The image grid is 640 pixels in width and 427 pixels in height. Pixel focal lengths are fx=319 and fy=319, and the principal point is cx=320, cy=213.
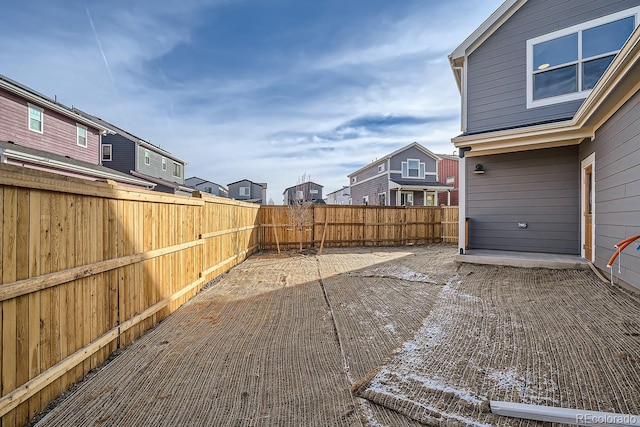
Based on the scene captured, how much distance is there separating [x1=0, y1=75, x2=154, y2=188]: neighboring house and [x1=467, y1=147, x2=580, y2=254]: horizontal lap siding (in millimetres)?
12749

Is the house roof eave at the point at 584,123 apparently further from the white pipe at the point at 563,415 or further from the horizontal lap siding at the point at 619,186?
the white pipe at the point at 563,415

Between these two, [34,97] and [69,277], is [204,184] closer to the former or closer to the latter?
[34,97]

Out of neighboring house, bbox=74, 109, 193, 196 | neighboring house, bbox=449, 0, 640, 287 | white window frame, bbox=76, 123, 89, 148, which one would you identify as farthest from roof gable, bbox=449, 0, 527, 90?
neighboring house, bbox=74, 109, 193, 196

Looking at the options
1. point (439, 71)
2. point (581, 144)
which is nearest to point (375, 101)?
point (439, 71)

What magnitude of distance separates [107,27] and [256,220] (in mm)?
6144

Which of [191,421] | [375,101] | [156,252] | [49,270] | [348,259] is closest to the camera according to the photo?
[191,421]

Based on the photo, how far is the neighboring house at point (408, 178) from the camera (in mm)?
20312

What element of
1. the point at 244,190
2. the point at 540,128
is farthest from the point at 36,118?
the point at 244,190

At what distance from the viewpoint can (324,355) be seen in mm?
2840

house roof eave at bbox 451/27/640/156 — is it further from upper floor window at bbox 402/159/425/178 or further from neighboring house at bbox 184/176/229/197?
neighboring house at bbox 184/176/229/197

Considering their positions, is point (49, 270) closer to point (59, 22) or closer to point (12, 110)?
→ point (59, 22)

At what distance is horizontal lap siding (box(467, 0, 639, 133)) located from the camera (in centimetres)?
627

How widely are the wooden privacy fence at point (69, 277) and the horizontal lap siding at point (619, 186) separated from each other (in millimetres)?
5679

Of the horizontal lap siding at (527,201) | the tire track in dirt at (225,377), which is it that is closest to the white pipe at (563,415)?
the tire track in dirt at (225,377)
